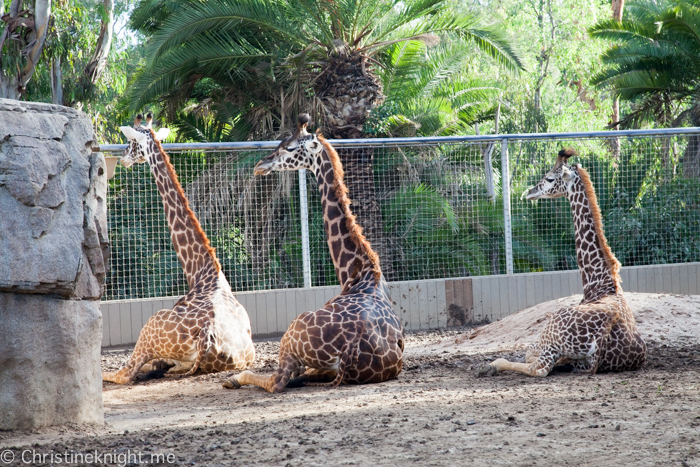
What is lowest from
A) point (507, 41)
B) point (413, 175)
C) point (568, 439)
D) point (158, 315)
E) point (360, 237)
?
point (568, 439)

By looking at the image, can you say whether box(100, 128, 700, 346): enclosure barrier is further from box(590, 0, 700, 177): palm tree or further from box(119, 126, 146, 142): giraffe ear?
box(590, 0, 700, 177): palm tree

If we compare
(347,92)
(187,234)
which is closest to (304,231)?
(187,234)

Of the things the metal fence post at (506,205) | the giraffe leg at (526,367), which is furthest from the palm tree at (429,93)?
the giraffe leg at (526,367)

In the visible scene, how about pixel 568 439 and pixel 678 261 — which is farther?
pixel 678 261

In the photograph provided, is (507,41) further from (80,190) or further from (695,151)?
(80,190)

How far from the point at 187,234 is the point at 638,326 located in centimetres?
450

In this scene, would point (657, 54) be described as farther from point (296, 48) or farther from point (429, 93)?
point (296, 48)

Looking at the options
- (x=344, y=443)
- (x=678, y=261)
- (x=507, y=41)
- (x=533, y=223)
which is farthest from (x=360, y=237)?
(x=507, y=41)

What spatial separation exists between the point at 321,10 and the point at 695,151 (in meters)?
6.07

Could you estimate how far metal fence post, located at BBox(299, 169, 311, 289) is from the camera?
28.1ft

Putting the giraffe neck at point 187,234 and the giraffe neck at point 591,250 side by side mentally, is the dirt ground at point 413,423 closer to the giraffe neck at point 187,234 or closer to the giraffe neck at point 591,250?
the giraffe neck at point 591,250

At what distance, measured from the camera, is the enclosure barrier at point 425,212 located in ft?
27.8

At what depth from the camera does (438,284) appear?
9.09m

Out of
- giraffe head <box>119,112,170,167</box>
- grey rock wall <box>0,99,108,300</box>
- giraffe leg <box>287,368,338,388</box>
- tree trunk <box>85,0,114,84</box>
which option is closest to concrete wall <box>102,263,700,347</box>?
giraffe head <box>119,112,170,167</box>
